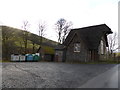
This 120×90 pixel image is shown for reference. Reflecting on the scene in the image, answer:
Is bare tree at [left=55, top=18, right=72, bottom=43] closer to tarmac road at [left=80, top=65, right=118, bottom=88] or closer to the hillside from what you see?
the hillside

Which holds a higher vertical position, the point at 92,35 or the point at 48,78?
the point at 92,35

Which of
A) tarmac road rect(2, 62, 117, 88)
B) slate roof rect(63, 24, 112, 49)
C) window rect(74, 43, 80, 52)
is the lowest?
tarmac road rect(2, 62, 117, 88)

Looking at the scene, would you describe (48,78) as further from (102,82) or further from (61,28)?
(61,28)

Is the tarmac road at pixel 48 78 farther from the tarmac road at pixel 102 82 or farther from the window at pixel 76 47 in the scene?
the window at pixel 76 47

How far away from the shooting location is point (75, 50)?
918 inches

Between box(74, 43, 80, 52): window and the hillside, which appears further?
the hillside

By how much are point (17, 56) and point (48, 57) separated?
8.79 metres

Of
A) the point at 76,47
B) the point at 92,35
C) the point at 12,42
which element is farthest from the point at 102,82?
the point at 12,42

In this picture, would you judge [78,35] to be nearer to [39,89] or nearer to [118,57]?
[118,57]

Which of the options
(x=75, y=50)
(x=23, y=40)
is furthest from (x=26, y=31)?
(x=75, y=50)

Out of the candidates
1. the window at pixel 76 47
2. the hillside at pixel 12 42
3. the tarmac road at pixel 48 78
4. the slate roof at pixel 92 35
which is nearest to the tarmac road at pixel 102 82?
the tarmac road at pixel 48 78

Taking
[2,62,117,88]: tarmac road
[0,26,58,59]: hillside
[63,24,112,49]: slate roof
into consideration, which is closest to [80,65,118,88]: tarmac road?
[2,62,117,88]: tarmac road

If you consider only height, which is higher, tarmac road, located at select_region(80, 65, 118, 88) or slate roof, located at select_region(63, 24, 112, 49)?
slate roof, located at select_region(63, 24, 112, 49)

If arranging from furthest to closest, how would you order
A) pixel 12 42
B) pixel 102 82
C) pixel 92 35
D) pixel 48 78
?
pixel 12 42, pixel 92 35, pixel 48 78, pixel 102 82
